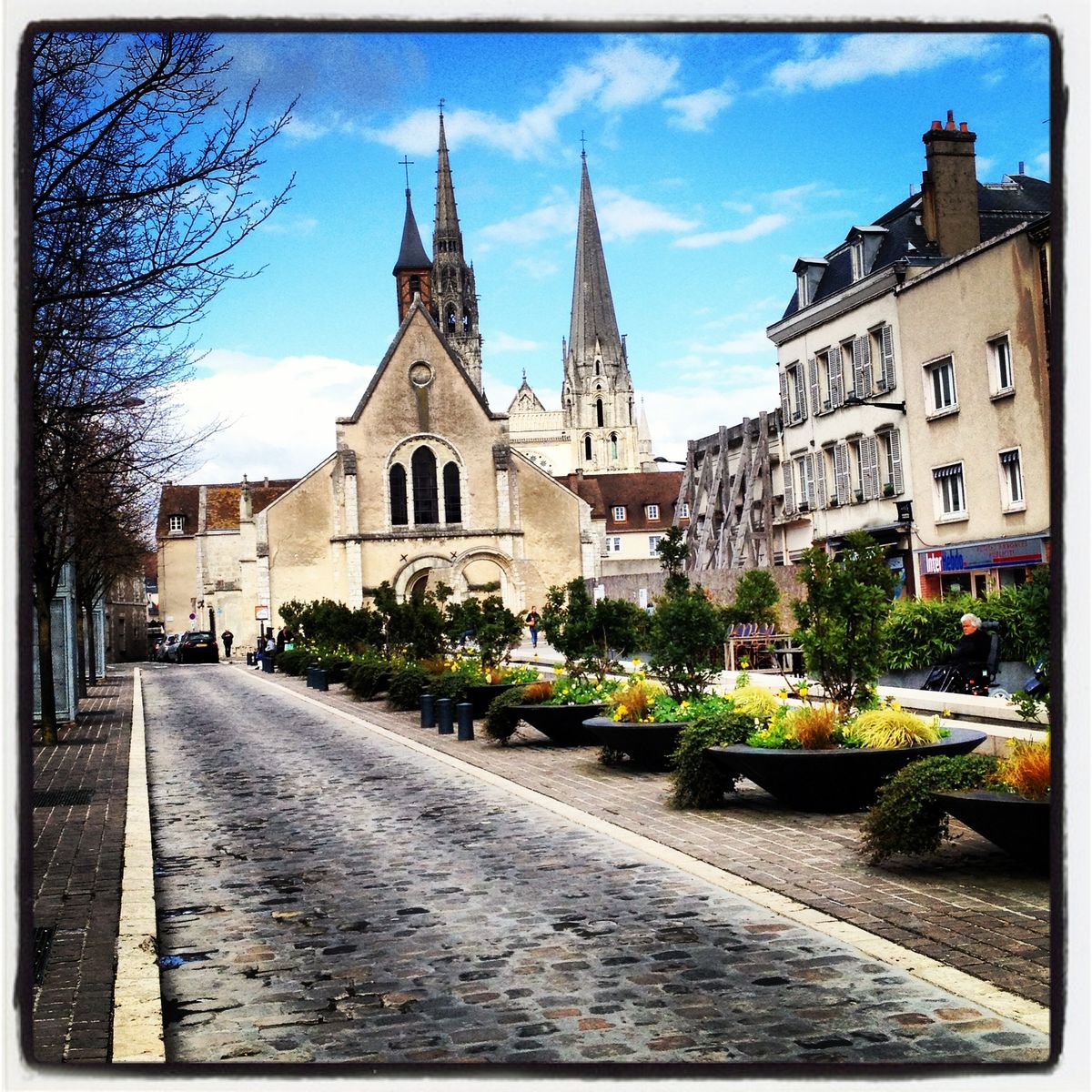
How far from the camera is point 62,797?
13.9m

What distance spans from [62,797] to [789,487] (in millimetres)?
33724

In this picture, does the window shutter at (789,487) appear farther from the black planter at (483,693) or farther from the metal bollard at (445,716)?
the metal bollard at (445,716)

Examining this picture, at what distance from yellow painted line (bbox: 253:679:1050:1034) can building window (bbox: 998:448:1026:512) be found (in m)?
20.5

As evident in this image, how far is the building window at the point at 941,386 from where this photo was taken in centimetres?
3291

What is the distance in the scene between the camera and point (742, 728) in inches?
440

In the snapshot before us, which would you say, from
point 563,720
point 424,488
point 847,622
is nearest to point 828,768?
point 847,622

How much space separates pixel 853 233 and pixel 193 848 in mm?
33283

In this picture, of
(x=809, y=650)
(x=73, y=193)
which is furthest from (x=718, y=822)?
(x=73, y=193)

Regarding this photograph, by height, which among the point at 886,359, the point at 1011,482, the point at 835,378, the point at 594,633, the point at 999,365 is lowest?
the point at 594,633

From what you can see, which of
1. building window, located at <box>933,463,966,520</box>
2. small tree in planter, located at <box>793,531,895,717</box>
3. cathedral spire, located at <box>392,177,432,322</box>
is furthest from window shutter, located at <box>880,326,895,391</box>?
cathedral spire, located at <box>392,177,432,322</box>

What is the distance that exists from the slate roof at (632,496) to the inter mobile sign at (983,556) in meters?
59.0

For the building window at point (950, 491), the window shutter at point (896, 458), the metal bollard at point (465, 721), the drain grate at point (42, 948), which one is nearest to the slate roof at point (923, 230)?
the window shutter at point (896, 458)

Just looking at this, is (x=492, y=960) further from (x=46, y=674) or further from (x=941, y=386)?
(x=941, y=386)

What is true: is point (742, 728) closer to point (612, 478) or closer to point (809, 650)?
point (809, 650)
